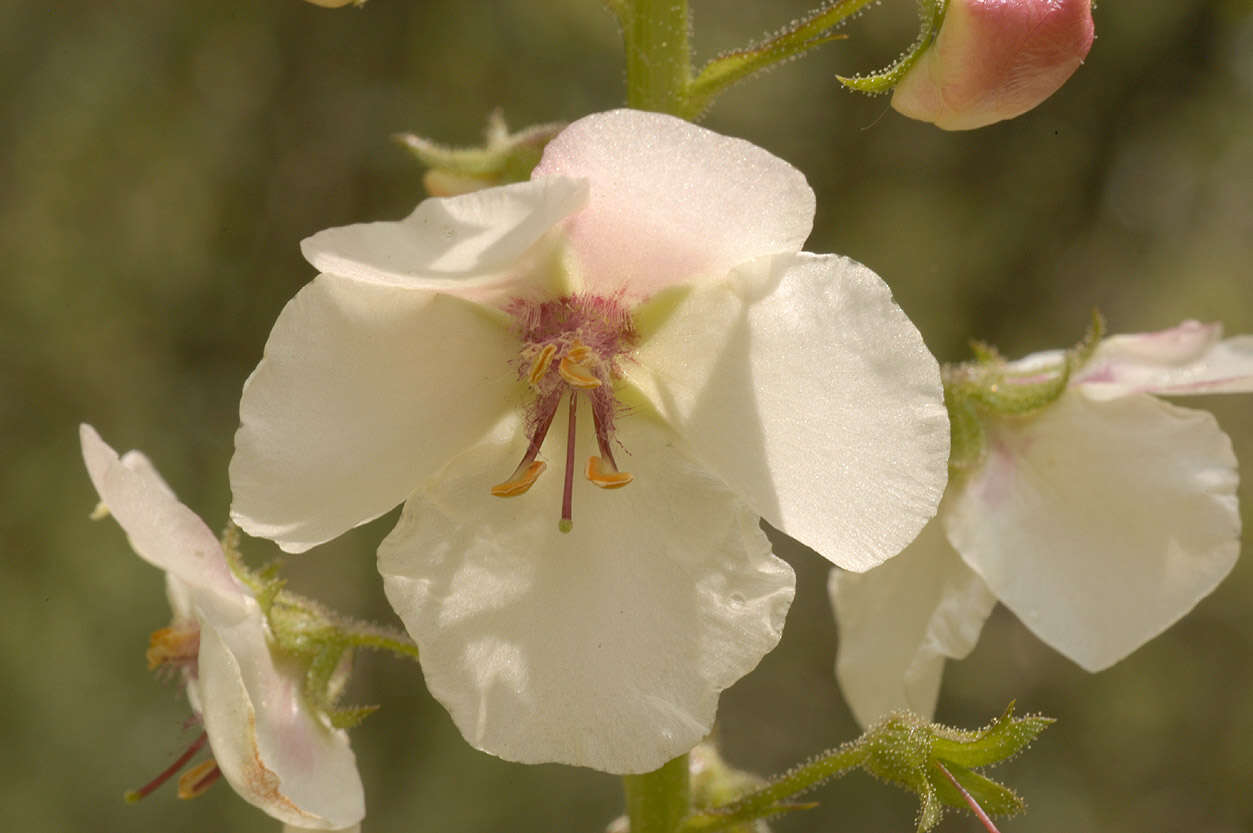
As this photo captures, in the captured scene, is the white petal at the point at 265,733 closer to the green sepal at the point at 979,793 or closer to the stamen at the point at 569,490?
the stamen at the point at 569,490

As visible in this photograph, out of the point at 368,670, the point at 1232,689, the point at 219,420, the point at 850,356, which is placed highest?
the point at 850,356

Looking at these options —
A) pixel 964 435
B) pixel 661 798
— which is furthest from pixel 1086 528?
pixel 661 798

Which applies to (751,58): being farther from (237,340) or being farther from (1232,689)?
(1232,689)

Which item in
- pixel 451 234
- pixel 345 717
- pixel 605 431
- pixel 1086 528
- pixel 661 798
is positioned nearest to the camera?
pixel 451 234

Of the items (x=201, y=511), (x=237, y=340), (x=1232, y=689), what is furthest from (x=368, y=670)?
(x=1232, y=689)

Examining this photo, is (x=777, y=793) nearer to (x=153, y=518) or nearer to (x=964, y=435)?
(x=964, y=435)

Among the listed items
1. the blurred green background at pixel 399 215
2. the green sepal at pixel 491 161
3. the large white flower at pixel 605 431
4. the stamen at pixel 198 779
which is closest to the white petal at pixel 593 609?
the large white flower at pixel 605 431

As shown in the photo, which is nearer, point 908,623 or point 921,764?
point 921,764
